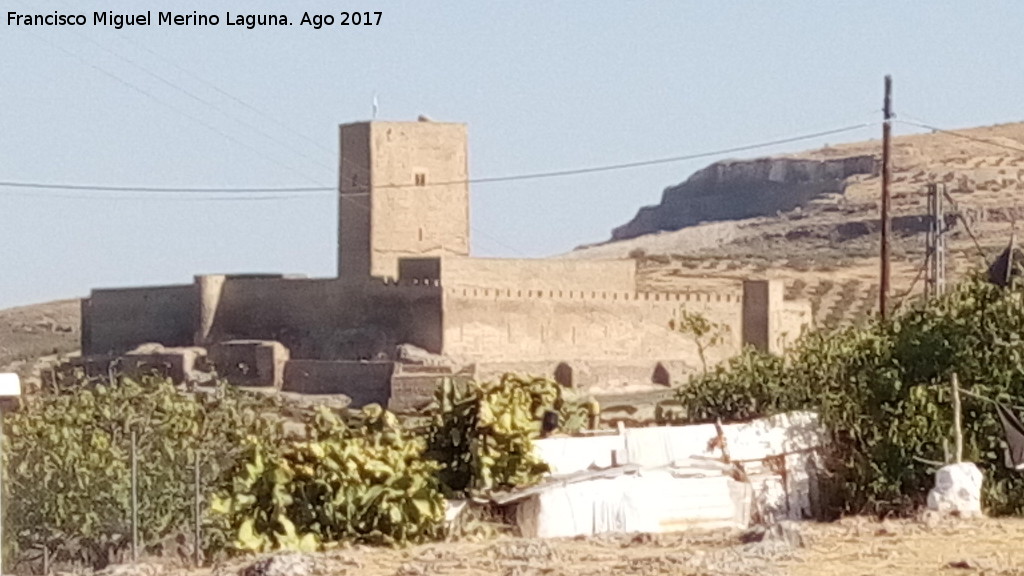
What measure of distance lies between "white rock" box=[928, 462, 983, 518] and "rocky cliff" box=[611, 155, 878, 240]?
8890cm

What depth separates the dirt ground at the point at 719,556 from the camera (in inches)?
378

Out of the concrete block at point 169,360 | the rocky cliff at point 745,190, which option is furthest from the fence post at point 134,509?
the rocky cliff at point 745,190

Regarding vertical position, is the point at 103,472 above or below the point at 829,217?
below

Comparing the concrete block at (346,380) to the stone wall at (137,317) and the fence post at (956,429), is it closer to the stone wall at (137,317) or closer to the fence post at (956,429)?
the stone wall at (137,317)

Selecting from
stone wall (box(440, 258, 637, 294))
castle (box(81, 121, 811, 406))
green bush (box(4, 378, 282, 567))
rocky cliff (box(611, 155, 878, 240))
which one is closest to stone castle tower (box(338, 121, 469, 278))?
castle (box(81, 121, 811, 406))

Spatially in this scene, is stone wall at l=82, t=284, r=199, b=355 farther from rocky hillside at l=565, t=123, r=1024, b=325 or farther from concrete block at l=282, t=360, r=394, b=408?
rocky hillside at l=565, t=123, r=1024, b=325

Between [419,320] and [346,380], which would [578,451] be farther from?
[419,320]

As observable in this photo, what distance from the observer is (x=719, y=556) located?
979cm

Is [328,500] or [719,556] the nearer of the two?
[719,556]

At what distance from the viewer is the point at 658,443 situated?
13875 millimetres

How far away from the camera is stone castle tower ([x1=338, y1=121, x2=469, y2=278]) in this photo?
5022 centimetres

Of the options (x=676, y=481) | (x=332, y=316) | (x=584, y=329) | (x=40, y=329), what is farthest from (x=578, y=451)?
(x=40, y=329)

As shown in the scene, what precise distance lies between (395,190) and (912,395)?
37.1 metres

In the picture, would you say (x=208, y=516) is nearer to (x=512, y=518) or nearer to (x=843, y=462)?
(x=512, y=518)
